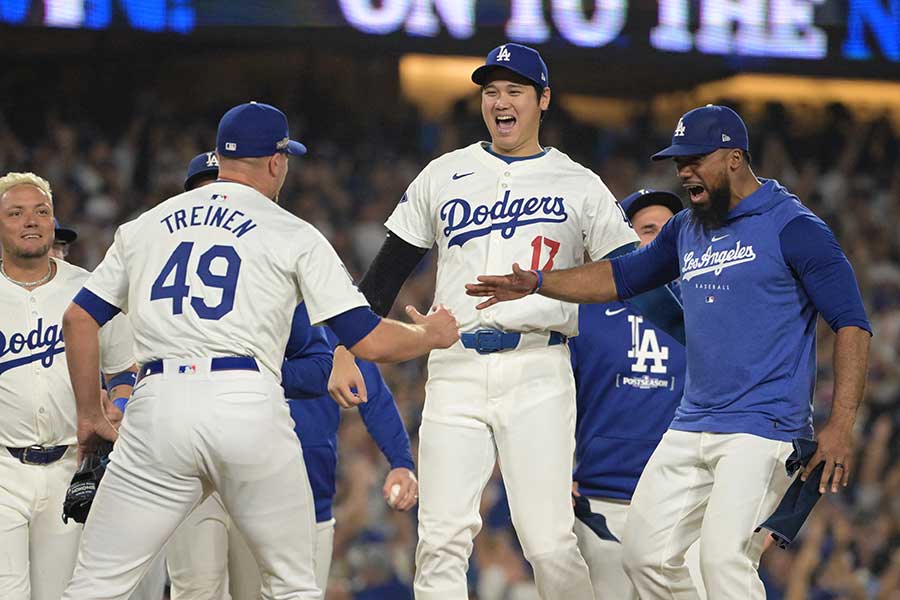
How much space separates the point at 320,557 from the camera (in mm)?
5328

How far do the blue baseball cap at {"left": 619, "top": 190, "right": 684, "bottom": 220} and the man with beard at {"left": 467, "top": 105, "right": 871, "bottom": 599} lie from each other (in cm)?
120

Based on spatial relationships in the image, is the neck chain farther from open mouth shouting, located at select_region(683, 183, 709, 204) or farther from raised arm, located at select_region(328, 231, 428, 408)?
open mouth shouting, located at select_region(683, 183, 709, 204)

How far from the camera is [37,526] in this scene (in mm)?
4895

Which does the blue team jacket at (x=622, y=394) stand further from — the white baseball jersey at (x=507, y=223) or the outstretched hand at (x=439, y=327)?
the outstretched hand at (x=439, y=327)

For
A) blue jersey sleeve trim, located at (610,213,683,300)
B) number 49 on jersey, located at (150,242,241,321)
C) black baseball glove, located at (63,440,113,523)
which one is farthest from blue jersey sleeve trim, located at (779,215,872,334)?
black baseball glove, located at (63,440,113,523)

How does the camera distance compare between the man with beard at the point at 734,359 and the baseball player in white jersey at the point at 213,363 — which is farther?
the man with beard at the point at 734,359

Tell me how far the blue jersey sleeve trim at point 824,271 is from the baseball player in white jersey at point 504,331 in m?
0.75

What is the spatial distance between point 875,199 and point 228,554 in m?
9.76

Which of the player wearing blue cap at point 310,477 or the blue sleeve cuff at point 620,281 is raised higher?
the blue sleeve cuff at point 620,281

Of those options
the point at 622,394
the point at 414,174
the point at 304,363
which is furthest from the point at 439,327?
the point at 414,174

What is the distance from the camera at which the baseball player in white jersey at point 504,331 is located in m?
4.54

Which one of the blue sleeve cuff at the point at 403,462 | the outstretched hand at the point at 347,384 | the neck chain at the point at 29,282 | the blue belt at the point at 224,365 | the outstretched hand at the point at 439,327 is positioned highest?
the neck chain at the point at 29,282

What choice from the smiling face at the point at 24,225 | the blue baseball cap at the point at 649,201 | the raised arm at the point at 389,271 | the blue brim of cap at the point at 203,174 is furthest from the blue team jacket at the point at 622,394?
the smiling face at the point at 24,225

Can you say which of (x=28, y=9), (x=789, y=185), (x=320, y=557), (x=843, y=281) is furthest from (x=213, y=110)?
(x=843, y=281)
